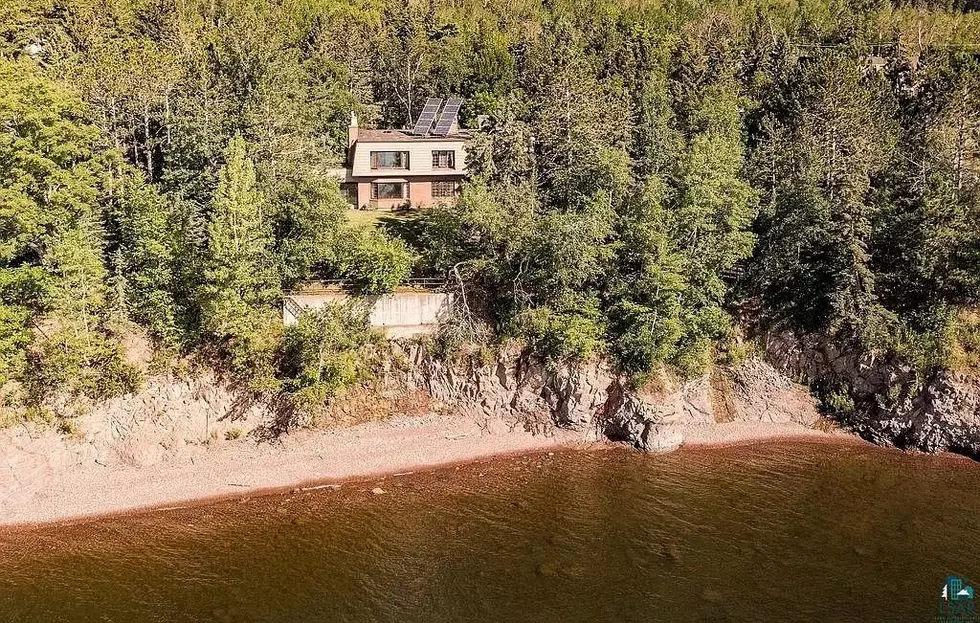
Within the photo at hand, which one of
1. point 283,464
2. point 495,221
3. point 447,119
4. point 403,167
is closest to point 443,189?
point 403,167

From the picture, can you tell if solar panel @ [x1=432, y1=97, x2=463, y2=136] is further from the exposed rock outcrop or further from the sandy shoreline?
the sandy shoreline

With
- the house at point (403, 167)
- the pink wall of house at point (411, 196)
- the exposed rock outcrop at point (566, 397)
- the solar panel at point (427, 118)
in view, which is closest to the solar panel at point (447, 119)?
the house at point (403, 167)

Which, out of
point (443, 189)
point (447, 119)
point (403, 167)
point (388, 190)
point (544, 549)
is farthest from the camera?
point (447, 119)

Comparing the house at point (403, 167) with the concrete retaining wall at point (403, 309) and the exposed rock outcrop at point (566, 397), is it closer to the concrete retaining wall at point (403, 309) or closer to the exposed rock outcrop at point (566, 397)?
the concrete retaining wall at point (403, 309)

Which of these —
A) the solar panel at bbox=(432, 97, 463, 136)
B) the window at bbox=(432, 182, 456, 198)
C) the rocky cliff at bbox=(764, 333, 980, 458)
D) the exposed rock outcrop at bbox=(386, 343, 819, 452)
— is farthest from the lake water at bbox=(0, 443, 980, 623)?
the solar panel at bbox=(432, 97, 463, 136)

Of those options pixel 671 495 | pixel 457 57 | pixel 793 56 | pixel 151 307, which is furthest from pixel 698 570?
pixel 457 57

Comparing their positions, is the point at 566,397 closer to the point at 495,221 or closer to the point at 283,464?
the point at 495,221

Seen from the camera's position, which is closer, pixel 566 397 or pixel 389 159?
pixel 566 397

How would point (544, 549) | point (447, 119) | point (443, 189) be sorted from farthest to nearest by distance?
point (447, 119) < point (443, 189) < point (544, 549)
